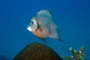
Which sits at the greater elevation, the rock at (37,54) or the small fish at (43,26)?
the rock at (37,54)

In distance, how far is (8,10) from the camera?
153500mm

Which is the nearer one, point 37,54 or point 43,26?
point 43,26

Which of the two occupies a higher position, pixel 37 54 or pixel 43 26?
pixel 37 54

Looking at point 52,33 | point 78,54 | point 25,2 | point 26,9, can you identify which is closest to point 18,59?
point 78,54

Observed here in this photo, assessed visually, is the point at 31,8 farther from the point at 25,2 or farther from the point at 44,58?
the point at 44,58

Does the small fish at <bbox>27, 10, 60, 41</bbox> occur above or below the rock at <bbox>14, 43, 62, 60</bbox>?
below

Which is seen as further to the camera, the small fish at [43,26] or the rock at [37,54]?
the rock at [37,54]

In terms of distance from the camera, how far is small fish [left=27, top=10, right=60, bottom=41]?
216 cm

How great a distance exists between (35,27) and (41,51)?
2.29 meters

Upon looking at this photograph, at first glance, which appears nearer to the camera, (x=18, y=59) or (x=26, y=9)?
(x=18, y=59)

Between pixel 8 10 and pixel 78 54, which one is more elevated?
pixel 8 10

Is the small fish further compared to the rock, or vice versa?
the rock

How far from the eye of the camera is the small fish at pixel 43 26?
7.10 feet

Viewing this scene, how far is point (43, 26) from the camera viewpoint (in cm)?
221
